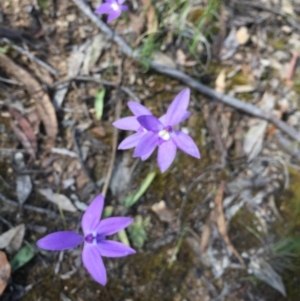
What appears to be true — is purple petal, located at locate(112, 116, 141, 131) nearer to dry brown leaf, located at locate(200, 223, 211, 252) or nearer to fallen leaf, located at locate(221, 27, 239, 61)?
dry brown leaf, located at locate(200, 223, 211, 252)

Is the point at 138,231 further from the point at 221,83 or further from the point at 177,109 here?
the point at 221,83

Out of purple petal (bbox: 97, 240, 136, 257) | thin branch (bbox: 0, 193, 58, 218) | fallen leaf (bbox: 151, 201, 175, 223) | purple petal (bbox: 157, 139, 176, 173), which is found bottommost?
fallen leaf (bbox: 151, 201, 175, 223)

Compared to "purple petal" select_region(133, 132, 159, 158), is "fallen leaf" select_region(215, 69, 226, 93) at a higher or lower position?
lower

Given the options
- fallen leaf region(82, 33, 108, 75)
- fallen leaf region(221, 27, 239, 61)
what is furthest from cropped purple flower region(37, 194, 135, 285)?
fallen leaf region(221, 27, 239, 61)

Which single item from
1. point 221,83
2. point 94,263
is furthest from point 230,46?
point 94,263

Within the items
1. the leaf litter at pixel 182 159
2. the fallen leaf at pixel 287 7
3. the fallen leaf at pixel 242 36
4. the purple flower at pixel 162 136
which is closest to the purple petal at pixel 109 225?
the purple flower at pixel 162 136

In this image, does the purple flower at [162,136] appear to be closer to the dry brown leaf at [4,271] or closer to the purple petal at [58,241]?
the purple petal at [58,241]

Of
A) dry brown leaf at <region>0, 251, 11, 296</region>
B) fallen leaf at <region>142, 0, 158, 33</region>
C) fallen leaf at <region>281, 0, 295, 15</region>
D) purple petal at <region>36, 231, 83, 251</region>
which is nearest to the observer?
purple petal at <region>36, 231, 83, 251</region>
